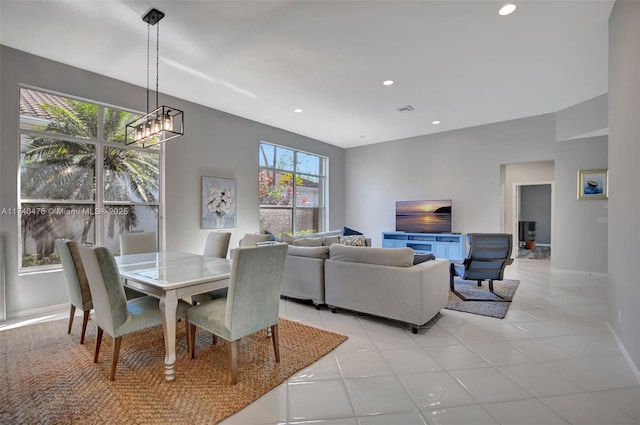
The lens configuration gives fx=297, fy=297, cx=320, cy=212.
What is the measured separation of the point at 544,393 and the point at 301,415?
64.4 inches

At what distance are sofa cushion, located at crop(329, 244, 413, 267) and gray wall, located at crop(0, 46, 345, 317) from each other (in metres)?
2.87

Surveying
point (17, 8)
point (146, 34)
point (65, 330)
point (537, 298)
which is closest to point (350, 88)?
point (146, 34)

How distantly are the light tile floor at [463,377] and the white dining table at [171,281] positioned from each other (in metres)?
0.75

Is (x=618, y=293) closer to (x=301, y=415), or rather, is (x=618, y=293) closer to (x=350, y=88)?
(x=301, y=415)

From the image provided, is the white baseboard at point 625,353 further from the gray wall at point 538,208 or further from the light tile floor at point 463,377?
the gray wall at point 538,208

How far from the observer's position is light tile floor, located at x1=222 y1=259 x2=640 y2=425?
1803mm

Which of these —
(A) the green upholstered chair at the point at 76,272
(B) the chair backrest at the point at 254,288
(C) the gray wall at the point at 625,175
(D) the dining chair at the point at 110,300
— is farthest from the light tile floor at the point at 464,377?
(A) the green upholstered chair at the point at 76,272

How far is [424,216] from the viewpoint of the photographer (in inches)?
282

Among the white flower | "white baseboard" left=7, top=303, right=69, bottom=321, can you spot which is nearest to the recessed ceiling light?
the white flower

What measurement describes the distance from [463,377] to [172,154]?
4.84 meters

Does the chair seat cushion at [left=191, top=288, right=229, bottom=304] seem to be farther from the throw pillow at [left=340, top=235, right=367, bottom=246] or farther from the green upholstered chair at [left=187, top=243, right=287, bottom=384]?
the throw pillow at [left=340, top=235, right=367, bottom=246]

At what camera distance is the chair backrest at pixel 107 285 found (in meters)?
2.10

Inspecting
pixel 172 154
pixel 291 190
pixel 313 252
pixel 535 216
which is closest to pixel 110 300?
pixel 313 252

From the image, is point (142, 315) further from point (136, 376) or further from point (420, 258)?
point (420, 258)
